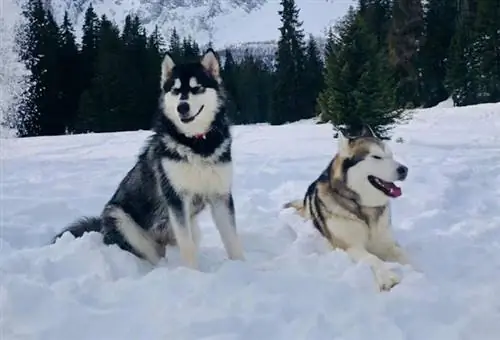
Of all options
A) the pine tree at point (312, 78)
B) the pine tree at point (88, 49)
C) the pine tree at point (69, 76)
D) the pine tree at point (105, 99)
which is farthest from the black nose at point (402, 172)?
the pine tree at point (312, 78)

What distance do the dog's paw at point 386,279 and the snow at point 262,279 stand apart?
2.6 inches

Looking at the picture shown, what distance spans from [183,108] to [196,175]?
1.63ft

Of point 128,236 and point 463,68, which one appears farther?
point 463,68

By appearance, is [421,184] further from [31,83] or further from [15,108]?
[31,83]

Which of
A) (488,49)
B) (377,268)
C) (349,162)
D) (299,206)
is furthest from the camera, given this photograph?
(488,49)

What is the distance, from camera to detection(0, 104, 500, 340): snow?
2.83 meters

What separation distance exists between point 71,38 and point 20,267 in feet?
101

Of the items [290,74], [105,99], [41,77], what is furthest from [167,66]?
[290,74]

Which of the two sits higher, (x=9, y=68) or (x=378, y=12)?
(x=378, y=12)

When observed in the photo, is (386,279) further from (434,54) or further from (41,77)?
(434,54)

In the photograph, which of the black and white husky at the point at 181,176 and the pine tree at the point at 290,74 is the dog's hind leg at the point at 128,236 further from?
the pine tree at the point at 290,74

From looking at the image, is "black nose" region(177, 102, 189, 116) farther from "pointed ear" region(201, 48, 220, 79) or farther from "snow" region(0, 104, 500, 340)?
"snow" region(0, 104, 500, 340)

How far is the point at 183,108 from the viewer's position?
12.7ft

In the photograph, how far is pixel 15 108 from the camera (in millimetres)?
22750
